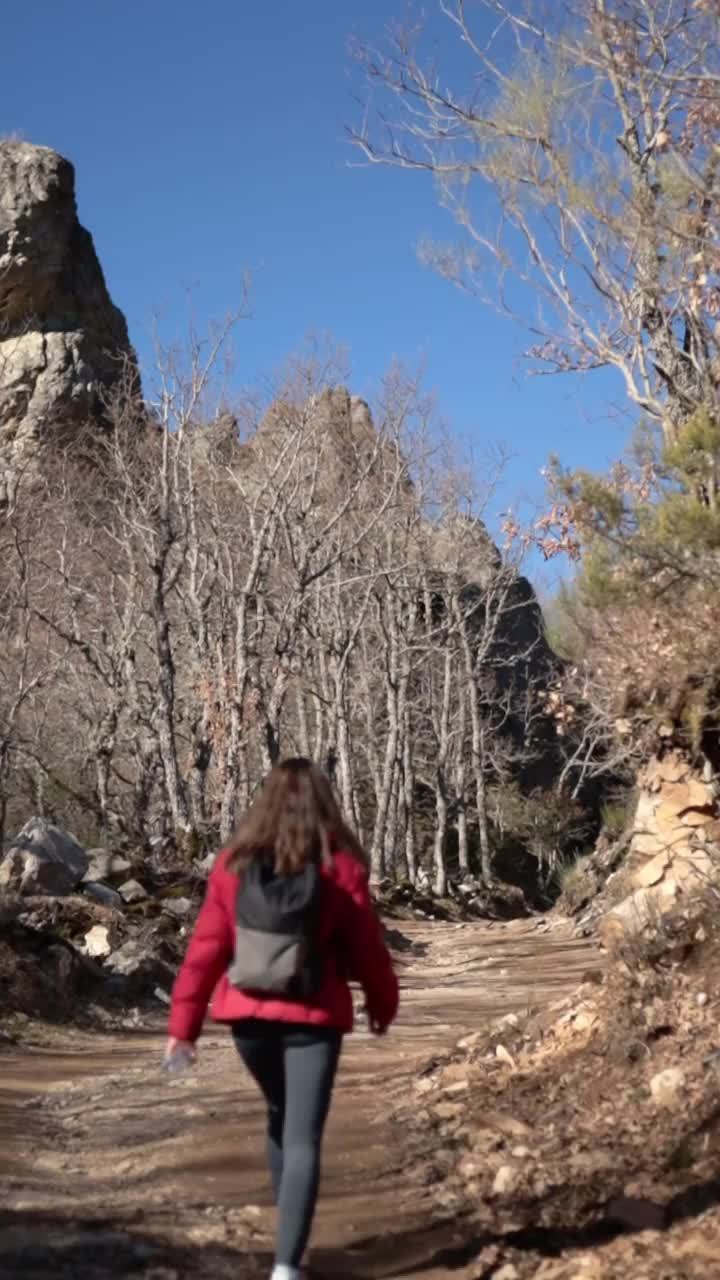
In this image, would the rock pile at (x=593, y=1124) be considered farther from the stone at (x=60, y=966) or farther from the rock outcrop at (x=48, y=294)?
the rock outcrop at (x=48, y=294)

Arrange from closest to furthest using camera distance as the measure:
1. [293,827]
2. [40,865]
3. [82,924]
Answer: [293,827], [82,924], [40,865]

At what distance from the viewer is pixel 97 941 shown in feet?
43.4

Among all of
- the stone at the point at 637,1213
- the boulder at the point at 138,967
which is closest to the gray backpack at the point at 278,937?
the stone at the point at 637,1213

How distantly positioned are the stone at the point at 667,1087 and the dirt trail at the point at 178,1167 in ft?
3.79

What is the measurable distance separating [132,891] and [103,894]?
0.92 meters

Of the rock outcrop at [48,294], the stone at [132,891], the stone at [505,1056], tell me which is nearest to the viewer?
the stone at [505,1056]

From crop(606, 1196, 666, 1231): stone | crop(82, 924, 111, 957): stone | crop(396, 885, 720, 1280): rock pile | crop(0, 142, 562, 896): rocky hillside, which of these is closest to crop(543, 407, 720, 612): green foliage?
crop(396, 885, 720, 1280): rock pile

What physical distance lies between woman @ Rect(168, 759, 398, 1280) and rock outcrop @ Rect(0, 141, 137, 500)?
131 feet

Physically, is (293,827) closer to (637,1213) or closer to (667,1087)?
(637,1213)

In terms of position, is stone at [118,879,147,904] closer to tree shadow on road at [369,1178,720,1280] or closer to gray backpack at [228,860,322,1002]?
tree shadow on road at [369,1178,720,1280]

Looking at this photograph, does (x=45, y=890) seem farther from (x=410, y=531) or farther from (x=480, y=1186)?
(x=410, y=531)

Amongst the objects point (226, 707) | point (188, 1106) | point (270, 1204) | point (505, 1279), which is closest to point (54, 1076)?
point (188, 1106)

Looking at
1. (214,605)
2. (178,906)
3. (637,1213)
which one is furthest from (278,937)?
(214,605)

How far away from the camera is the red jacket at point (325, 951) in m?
3.97
